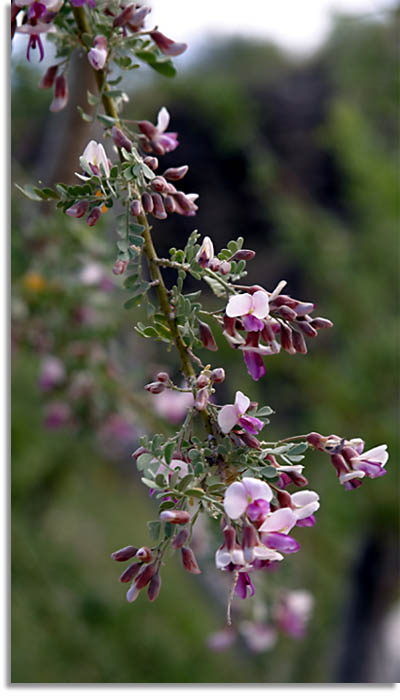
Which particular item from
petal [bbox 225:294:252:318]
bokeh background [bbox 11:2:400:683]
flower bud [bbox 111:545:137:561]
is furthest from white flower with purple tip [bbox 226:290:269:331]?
bokeh background [bbox 11:2:400:683]

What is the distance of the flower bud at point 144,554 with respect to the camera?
247mm

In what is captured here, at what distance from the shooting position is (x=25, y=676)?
135cm

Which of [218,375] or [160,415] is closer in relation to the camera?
[218,375]

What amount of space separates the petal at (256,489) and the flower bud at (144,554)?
5cm

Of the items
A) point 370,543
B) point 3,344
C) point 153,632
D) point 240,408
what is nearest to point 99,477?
point 153,632

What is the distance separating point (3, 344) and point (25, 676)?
3.60ft

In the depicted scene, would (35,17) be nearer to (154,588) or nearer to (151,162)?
(151,162)

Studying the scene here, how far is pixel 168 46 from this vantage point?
1.11 ft

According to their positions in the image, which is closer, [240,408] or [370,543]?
[240,408]

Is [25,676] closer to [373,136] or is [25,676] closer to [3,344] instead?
[3,344]

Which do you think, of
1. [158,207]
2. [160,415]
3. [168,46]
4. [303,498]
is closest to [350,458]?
[303,498]

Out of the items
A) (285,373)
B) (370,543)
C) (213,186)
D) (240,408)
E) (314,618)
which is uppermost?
(240,408)

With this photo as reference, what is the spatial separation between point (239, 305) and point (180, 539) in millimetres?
94

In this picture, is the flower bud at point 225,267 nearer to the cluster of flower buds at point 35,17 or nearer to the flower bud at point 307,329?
the flower bud at point 307,329
